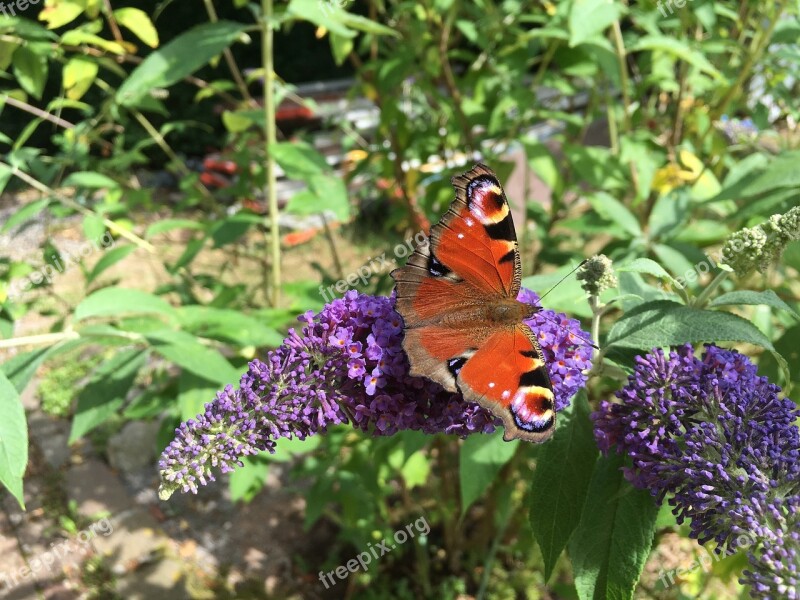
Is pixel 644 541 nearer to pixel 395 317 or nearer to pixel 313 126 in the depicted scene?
pixel 395 317

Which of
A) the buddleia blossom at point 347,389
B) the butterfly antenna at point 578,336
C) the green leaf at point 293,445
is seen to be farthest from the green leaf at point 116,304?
the butterfly antenna at point 578,336

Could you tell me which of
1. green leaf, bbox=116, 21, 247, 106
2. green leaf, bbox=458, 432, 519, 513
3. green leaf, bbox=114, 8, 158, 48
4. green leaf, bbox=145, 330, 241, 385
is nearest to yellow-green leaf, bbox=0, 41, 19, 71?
green leaf, bbox=114, 8, 158, 48

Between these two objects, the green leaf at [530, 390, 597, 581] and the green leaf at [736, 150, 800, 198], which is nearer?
the green leaf at [530, 390, 597, 581]

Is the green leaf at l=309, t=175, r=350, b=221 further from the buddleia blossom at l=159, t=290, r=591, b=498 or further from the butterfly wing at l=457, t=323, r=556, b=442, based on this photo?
the butterfly wing at l=457, t=323, r=556, b=442

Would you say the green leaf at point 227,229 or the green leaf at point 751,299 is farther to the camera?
the green leaf at point 227,229

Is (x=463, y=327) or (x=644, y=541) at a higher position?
(x=463, y=327)

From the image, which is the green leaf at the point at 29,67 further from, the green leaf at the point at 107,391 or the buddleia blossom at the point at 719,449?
the buddleia blossom at the point at 719,449

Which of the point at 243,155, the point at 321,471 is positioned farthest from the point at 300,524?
the point at 243,155

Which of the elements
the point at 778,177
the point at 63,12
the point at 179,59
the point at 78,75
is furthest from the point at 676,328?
the point at 78,75
